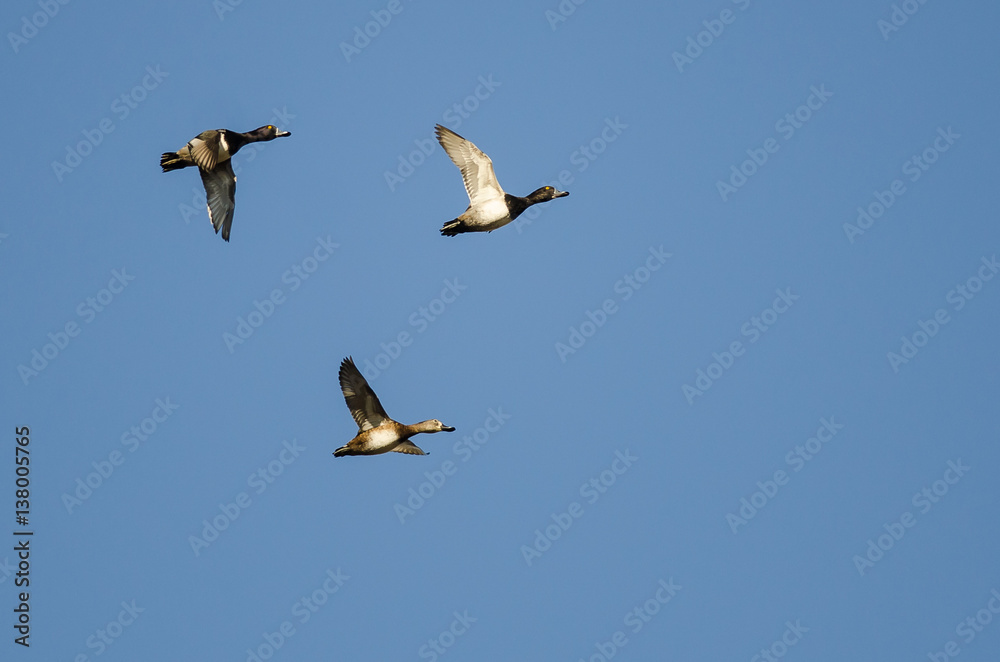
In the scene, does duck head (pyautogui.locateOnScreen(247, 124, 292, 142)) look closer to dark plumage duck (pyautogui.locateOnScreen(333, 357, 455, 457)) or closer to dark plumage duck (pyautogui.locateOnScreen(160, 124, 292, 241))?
dark plumage duck (pyautogui.locateOnScreen(160, 124, 292, 241))

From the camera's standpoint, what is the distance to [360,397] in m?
33.7

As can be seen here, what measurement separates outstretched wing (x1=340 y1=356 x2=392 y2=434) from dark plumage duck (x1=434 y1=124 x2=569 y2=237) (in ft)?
13.6

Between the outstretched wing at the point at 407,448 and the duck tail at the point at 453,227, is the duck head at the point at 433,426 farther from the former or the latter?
the duck tail at the point at 453,227

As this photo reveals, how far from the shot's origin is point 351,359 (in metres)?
33.8

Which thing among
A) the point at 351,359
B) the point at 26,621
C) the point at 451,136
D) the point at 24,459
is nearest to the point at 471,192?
the point at 451,136

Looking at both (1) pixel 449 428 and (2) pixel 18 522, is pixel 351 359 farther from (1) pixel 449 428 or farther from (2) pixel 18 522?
(2) pixel 18 522

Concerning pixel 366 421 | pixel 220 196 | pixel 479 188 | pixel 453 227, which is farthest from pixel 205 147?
pixel 366 421

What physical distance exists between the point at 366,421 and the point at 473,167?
6776 millimetres

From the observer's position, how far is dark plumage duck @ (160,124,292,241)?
33.5 meters

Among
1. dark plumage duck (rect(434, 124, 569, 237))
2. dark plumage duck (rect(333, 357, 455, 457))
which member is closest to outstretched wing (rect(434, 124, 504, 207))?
dark plumage duck (rect(434, 124, 569, 237))

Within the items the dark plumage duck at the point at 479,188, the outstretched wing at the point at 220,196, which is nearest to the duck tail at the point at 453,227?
the dark plumage duck at the point at 479,188

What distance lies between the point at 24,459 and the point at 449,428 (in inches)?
461

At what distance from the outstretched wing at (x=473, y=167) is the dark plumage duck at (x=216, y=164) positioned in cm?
488

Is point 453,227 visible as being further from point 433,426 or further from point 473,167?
point 433,426
